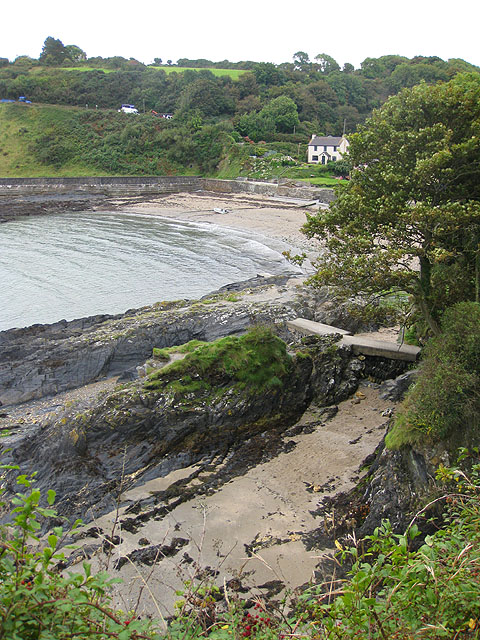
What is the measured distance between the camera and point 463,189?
493 inches

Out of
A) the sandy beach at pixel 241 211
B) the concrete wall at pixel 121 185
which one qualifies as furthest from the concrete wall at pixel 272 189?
the sandy beach at pixel 241 211

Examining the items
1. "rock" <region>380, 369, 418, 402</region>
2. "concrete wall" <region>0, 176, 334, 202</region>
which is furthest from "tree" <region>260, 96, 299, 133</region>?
"rock" <region>380, 369, 418, 402</region>

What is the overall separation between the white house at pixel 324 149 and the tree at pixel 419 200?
63285 millimetres

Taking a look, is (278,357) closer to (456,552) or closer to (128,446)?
(128,446)

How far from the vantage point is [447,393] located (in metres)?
8.84

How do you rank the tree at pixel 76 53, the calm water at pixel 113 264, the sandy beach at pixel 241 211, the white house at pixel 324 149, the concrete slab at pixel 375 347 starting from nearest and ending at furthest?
1. the concrete slab at pixel 375 347
2. the calm water at pixel 113 264
3. the sandy beach at pixel 241 211
4. the white house at pixel 324 149
5. the tree at pixel 76 53

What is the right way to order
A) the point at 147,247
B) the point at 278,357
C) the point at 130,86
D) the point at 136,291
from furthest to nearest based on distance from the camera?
the point at 130,86 → the point at 147,247 → the point at 136,291 → the point at 278,357

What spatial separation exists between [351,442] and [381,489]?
335cm

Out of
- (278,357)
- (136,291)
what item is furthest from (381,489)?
(136,291)

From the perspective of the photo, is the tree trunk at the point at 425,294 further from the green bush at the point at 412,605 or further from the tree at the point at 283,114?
the tree at the point at 283,114

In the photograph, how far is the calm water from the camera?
28.5 metres

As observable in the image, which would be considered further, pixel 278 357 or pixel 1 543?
pixel 278 357

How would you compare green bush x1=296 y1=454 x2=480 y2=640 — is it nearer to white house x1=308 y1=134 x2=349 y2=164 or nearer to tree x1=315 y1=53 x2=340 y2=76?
white house x1=308 y1=134 x2=349 y2=164

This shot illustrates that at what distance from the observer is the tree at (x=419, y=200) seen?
11828mm
